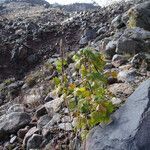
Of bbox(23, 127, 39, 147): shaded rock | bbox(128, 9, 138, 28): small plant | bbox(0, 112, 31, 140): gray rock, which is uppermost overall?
bbox(128, 9, 138, 28): small plant

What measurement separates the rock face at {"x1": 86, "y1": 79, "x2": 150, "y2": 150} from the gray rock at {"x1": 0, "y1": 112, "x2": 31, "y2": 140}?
2.22m

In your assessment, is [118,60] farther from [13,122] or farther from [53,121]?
[13,122]

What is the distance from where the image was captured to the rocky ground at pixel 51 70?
5.57m

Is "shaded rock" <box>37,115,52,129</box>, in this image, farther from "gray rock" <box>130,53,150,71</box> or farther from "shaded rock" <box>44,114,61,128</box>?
"gray rock" <box>130,53,150,71</box>

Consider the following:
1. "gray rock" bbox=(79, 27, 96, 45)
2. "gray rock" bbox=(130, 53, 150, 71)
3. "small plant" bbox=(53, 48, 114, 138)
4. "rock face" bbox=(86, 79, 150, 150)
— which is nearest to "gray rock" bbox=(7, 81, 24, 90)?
"gray rock" bbox=(79, 27, 96, 45)

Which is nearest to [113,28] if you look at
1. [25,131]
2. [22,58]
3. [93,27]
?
[93,27]

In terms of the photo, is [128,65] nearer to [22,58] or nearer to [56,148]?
[56,148]

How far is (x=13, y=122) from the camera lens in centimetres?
643

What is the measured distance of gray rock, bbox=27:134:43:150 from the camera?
18.2ft

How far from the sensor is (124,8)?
50.3 ft

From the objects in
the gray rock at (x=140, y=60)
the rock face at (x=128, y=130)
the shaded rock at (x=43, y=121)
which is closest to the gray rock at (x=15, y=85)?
the shaded rock at (x=43, y=121)

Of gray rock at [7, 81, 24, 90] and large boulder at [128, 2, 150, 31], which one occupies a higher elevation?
large boulder at [128, 2, 150, 31]

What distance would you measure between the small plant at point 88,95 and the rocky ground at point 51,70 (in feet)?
0.66

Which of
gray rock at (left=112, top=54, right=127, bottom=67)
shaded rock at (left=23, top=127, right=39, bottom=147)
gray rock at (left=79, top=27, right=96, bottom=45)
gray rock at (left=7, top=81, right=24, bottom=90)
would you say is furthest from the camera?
gray rock at (left=79, top=27, right=96, bottom=45)
